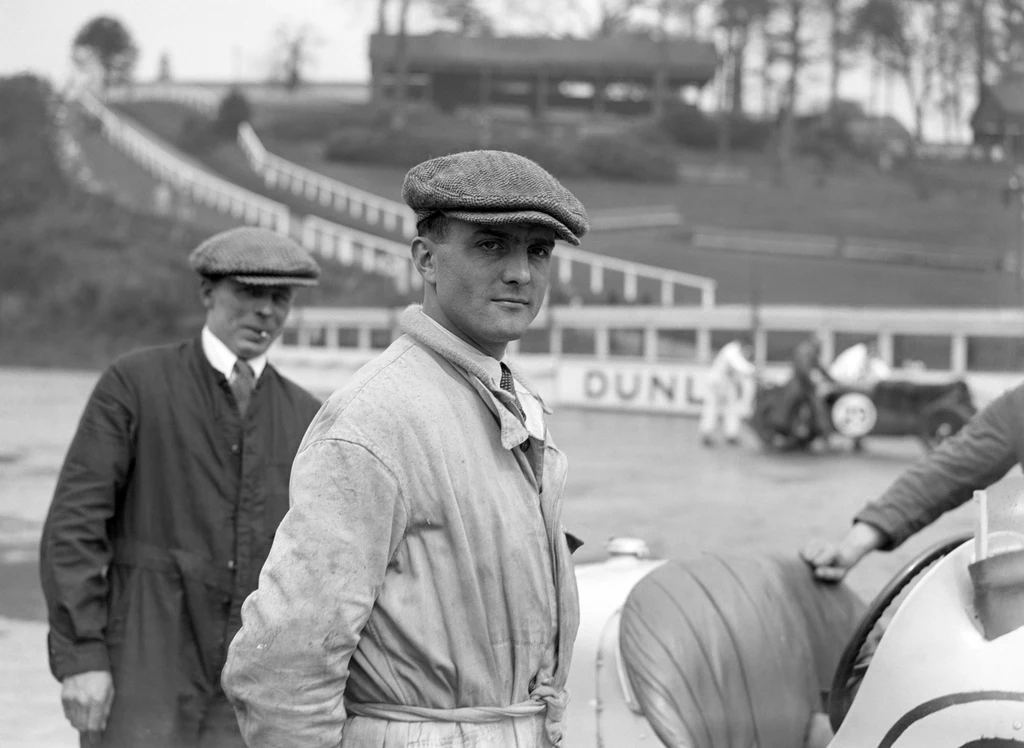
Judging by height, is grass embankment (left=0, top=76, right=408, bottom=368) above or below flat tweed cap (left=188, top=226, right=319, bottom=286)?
below

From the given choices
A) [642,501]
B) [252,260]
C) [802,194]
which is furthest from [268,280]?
[802,194]

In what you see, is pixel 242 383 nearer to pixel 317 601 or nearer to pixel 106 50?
pixel 317 601

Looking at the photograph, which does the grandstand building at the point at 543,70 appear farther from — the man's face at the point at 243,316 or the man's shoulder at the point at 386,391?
the man's shoulder at the point at 386,391

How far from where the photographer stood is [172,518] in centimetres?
331

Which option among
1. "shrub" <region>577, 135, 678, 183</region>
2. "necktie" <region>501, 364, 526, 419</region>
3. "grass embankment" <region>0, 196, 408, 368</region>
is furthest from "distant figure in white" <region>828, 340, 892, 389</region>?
"shrub" <region>577, 135, 678, 183</region>

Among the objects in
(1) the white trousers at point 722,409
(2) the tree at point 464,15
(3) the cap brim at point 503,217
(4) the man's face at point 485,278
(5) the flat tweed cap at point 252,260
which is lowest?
(1) the white trousers at point 722,409

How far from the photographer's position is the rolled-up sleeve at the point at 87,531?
3.11 meters

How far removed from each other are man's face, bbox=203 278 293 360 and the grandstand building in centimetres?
4647

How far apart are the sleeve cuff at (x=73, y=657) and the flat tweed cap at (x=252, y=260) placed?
95cm

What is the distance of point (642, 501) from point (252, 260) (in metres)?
7.76

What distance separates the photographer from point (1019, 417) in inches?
137

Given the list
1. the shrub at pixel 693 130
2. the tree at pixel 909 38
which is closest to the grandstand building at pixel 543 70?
the shrub at pixel 693 130

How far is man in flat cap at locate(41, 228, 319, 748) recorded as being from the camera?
3166mm

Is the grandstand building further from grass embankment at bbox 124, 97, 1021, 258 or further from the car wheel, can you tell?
the car wheel
